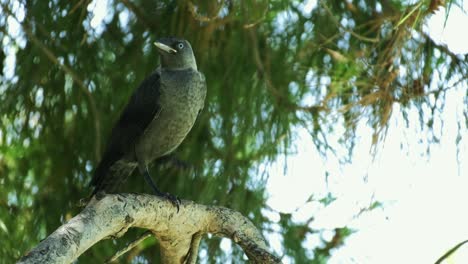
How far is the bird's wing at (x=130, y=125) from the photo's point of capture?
2.89m

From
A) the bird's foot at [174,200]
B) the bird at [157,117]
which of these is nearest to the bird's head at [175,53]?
the bird at [157,117]

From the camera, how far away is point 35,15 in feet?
9.14

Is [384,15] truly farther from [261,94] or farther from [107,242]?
[107,242]

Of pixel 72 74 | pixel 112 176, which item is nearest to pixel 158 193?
pixel 112 176

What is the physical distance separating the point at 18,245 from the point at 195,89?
734mm

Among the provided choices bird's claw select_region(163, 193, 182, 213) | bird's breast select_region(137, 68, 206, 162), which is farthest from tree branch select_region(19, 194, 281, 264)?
bird's breast select_region(137, 68, 206, 162)

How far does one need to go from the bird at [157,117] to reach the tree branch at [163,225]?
31 centimetres

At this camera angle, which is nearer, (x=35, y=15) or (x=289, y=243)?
(x=35, y=15)

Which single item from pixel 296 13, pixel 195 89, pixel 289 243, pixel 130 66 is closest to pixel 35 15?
pixel 130 66

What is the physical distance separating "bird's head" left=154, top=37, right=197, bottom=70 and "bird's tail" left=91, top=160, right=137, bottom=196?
1.17 feet

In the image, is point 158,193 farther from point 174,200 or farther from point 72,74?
point 72,74

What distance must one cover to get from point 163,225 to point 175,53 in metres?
0.63

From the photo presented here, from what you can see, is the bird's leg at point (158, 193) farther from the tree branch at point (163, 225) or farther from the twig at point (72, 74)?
the twig at point (72, 74)

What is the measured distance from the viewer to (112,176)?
10.1 feet
